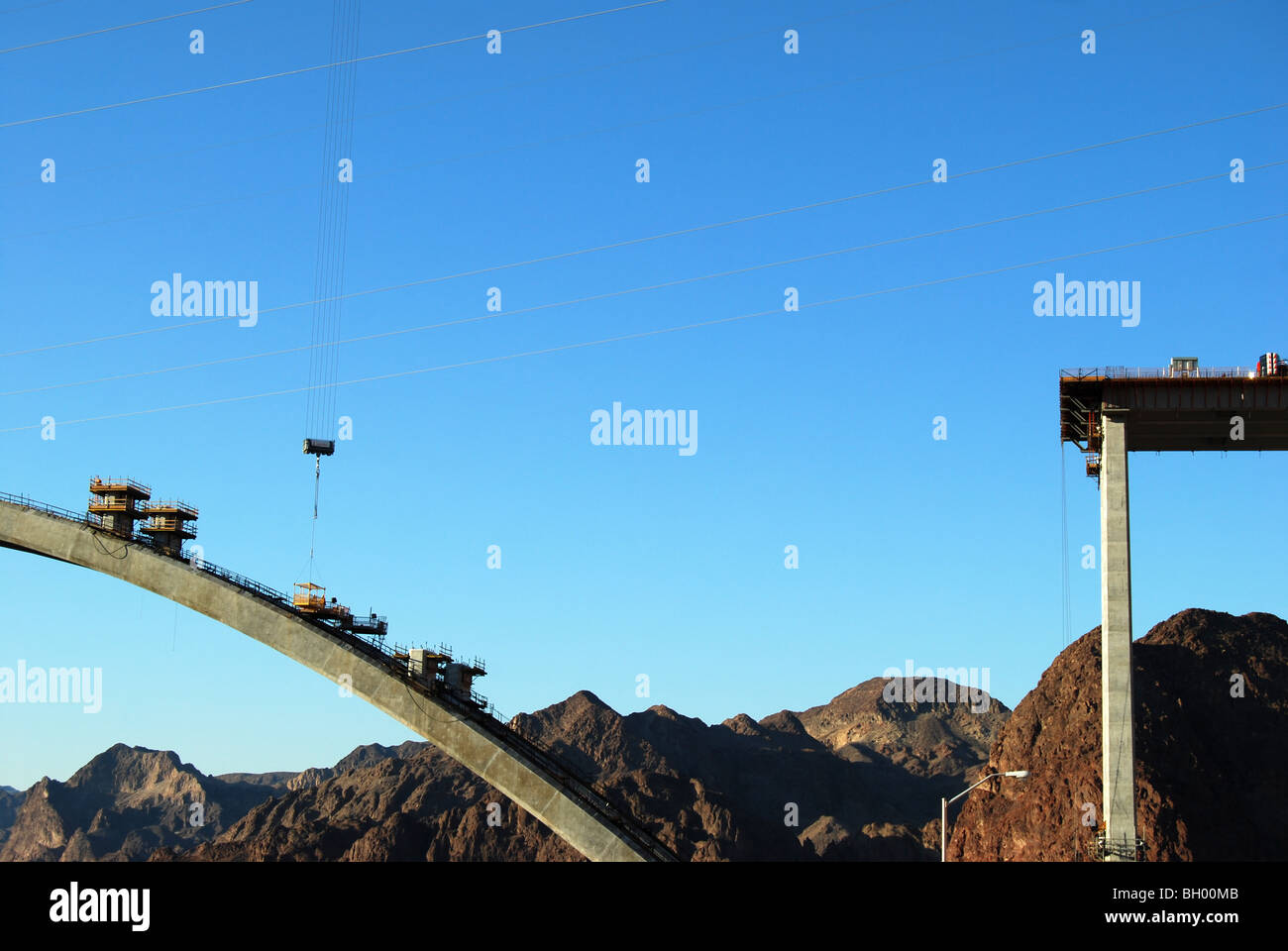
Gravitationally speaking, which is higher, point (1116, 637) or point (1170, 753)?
point (1116, 637)

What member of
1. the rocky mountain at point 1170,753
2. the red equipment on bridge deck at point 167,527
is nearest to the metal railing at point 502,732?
the red equipment on bridge deck at point 167,527

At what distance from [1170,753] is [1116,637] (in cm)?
9773

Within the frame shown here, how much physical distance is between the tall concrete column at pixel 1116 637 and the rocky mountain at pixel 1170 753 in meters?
74.1

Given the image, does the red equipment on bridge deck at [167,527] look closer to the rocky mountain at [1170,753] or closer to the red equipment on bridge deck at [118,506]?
the red equipment on bridge deck at [118,506]

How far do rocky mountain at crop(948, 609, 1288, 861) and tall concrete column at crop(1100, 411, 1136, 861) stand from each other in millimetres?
74101

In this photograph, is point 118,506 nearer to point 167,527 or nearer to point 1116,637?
point 167,527

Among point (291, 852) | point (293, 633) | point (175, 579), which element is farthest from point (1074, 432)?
point (291, 852)

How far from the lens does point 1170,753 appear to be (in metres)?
165

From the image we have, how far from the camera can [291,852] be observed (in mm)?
185625

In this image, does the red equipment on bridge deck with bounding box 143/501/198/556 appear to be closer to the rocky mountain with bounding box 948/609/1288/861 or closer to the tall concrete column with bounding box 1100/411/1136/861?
the tall concrete column with bounding box 1100/411/1136/861

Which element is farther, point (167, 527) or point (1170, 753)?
point (1170, 753)

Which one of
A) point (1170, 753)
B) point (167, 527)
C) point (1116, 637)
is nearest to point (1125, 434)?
point (1116, 637)

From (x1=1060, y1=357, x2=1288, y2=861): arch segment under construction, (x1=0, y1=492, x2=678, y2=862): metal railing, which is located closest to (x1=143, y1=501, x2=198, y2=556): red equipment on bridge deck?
(x1=0, y1=492, x2=678, y2=862): metal railing
